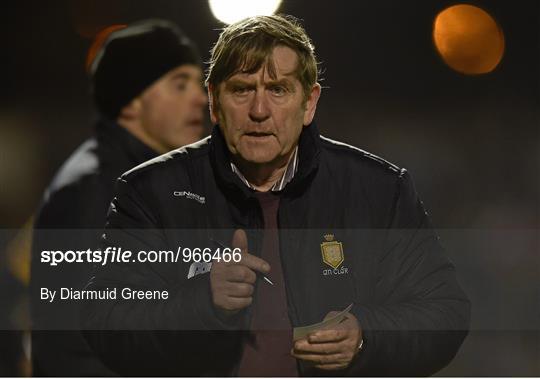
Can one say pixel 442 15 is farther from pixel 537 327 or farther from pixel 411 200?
pixel 537 327

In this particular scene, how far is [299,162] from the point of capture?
2.62m

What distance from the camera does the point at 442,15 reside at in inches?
136

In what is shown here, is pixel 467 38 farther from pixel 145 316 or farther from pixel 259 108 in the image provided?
pixel 145 316

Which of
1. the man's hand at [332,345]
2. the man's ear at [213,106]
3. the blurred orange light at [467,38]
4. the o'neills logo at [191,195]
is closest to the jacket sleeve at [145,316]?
the o'neills logo at [191,195]

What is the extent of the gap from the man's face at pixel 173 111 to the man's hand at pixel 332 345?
128 centimetres

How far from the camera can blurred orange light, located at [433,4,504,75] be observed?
135 inches

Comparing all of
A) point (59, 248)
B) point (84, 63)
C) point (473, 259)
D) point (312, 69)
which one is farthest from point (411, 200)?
point (84, 63)

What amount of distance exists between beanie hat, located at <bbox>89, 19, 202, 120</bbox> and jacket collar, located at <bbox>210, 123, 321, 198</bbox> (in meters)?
0.93

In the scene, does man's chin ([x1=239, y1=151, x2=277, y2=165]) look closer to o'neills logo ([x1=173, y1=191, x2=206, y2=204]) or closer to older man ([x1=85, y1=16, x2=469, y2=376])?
older man ([x1=85, y1=16, x2=469, y2=376])

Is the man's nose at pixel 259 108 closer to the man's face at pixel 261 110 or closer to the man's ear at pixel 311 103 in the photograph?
the man's face at pixel 261 110

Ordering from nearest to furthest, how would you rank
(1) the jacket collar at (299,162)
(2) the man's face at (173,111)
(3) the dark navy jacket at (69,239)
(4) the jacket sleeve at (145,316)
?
(4) the jacket sleeve at (145,316) → (1) the jacket collar at (299,162) → (3) the dark navy jacket at (69,239) → (2) the man's face at (173,111)

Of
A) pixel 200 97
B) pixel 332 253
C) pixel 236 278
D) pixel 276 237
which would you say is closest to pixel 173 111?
pixel 200 97

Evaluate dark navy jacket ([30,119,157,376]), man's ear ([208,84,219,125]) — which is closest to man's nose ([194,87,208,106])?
dark navy jacket ([30,119,157,376])

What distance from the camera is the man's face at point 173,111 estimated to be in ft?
11.0
